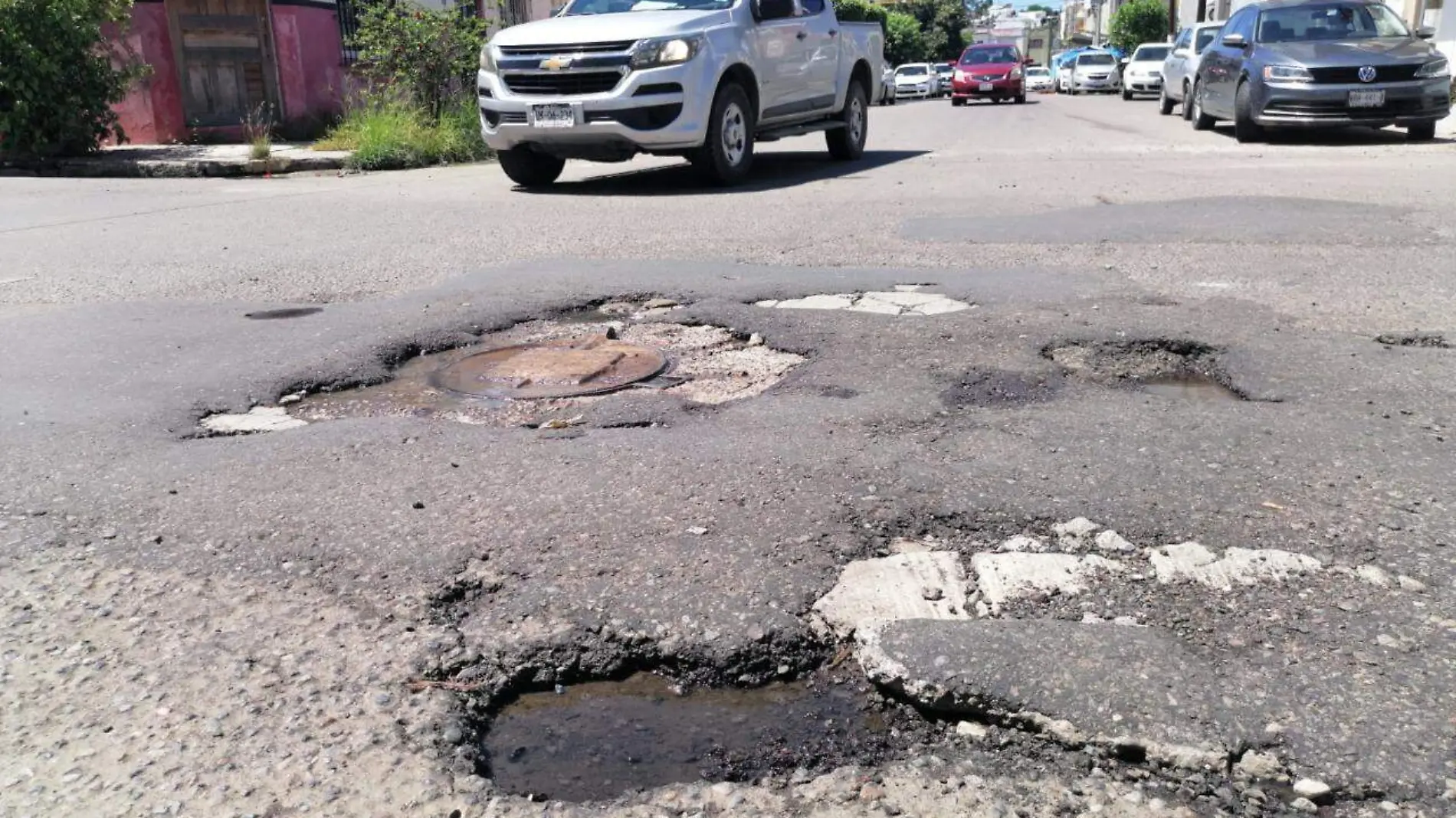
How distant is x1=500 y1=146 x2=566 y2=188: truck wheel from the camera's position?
10875 mm

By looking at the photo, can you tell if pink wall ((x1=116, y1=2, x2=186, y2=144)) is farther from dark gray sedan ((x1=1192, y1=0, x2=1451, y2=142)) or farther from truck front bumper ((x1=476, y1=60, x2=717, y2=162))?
dark gray sedan ((x1=1192, y1=0, x2=1451, y2=142))

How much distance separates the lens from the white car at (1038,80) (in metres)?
46.2

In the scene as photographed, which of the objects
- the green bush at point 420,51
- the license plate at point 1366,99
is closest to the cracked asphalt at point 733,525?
the license plate at point 1366,99

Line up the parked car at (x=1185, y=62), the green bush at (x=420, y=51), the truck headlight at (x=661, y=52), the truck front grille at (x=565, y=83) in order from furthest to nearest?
the parked car at (x=1185, y=62), the green bush at (x=420, y=51), the truck front grille at (x=565, y=83), the truck headlight at (x=661, y=52)

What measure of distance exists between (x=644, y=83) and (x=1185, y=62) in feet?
44.2

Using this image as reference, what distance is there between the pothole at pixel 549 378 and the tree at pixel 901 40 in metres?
67.7

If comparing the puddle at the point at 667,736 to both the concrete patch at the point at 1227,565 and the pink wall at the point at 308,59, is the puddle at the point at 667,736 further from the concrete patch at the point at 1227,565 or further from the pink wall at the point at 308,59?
the pink wall at the point at 308,59

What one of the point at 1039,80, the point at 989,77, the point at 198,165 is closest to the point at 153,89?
the point at 198,165

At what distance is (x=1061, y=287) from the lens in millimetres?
5793

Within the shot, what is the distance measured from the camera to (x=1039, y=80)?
46281mm

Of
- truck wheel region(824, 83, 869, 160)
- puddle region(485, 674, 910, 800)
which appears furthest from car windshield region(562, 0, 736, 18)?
puddle region(485, 674, 910, 800)

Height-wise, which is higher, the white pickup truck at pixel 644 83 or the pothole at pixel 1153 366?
the white pickup truck at pixel 644 83

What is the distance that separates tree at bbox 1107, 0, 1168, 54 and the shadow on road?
5215 cm

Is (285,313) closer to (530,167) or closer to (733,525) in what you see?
(733,525)
